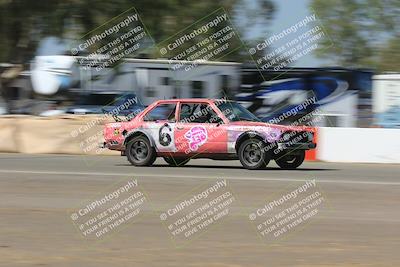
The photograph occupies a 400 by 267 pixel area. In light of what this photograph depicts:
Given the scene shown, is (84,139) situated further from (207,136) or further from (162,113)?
(207,136)

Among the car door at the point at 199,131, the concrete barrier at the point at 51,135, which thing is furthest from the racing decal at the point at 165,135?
the concrete barrier at the point at 51,135

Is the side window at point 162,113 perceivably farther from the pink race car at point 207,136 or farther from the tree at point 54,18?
the tree at point 54,18

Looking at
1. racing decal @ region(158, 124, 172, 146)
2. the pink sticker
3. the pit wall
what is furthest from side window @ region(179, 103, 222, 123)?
the pit wall

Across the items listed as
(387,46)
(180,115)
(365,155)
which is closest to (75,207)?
(180,115)

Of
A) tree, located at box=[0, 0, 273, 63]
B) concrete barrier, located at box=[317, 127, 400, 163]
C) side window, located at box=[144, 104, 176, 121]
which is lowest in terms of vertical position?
concrete barrier, located at box=[317, 127, 400, 163]

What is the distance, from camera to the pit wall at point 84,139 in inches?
777

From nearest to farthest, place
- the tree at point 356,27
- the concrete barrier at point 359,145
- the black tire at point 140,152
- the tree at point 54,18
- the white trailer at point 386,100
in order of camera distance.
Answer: the black tire at point 140,152 < the concrete barrier at point 359,145 < the white trailer at point 386,100 < the tree at point 54,18 < the tree at point 356,27

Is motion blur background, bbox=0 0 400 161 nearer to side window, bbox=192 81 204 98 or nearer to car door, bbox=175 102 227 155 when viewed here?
side window, bbox=192 81 204 98

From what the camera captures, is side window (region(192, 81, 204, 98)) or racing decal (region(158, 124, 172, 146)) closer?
racing decal (region(158, 124, 172, 146))

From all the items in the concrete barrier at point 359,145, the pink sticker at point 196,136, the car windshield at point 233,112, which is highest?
the car windshield at point 233,112

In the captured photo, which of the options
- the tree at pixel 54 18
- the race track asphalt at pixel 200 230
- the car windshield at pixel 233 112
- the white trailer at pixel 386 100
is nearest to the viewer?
the race track asphalt at pixel 200 230

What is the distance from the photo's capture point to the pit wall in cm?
1973

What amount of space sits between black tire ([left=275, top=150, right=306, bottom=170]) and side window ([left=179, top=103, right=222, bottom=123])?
1640mm

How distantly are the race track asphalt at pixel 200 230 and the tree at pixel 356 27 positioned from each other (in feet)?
155
